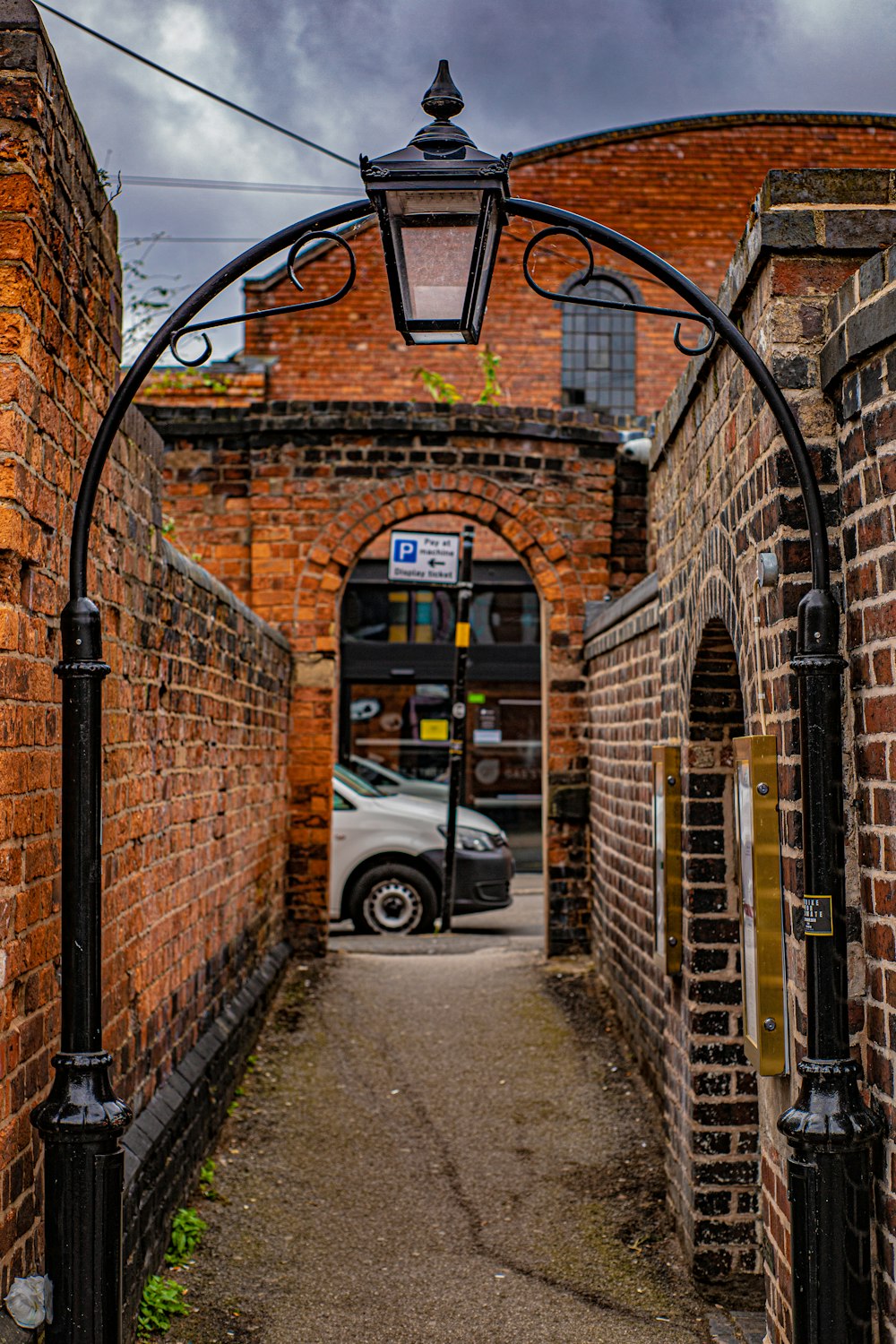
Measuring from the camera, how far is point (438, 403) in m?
11.0

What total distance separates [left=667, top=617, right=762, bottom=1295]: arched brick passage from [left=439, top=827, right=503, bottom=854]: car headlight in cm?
745

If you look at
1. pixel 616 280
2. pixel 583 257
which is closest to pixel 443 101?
pixel 616 280

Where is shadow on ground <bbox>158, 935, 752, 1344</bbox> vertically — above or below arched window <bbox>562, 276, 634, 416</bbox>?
below

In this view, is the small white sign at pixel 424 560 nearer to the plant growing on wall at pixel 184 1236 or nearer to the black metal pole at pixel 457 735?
the black metal pole at pixel 457 735

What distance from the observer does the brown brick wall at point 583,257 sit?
18.2 meters

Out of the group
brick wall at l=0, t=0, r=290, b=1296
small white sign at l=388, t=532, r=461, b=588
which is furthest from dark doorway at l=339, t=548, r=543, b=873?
brick wall at l=0, t=0, r=290, b=1296

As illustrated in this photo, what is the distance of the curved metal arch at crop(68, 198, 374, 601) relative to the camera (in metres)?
3.12

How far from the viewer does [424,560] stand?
1222 centimetres

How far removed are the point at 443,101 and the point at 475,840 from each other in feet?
31.5

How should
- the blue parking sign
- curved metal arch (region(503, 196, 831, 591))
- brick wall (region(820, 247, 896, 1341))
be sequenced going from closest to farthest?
brick wall (region(820, 247, 896, 1341)) → curved metal arch (region(503, 196, 831, 591)) → the blue parking sign

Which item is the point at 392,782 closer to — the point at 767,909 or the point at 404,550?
the point at 404,550

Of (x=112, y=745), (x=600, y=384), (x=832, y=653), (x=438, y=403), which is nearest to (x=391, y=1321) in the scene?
(x=112, y=745)

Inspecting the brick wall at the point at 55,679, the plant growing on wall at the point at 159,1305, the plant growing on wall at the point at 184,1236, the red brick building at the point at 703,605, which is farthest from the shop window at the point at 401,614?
the plant growing on wall at the point at 159,1305

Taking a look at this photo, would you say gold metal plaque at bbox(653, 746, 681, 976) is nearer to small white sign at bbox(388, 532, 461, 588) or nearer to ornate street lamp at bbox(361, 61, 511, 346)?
ornate street lamp at bbox(361, 61, 511, 346)
